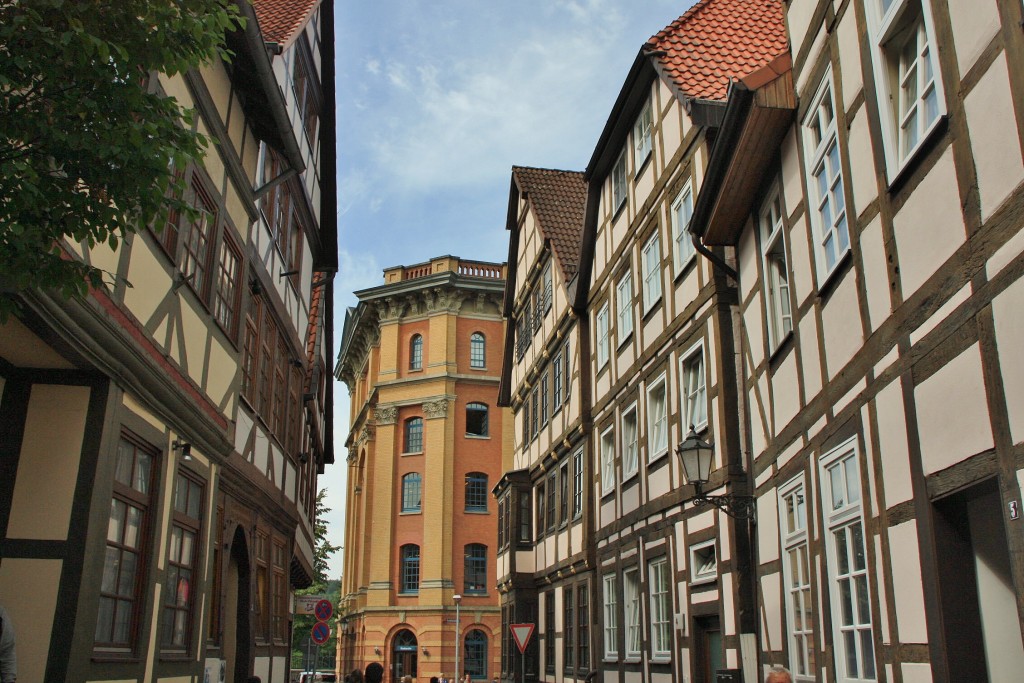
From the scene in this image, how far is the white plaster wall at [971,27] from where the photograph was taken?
536cm

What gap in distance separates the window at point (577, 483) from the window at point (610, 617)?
2.35m

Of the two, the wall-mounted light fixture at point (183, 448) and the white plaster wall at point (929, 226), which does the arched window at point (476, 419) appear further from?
the white plaster wall at point (929, 226)

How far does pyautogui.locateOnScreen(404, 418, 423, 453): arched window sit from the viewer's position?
47.1 metres

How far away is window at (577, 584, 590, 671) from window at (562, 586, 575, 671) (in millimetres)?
717

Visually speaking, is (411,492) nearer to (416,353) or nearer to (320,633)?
(416,353)

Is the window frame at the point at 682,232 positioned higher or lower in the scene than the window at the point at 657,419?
higher

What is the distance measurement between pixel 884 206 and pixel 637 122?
10.4 metres

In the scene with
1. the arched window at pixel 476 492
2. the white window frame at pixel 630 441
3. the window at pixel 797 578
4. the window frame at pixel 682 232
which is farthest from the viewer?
the arched window at pixel 476 492

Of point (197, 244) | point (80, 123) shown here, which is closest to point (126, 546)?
point (197, 244)

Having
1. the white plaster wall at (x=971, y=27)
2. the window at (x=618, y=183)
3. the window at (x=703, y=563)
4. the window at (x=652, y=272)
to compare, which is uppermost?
the window at (x=618, y=183)

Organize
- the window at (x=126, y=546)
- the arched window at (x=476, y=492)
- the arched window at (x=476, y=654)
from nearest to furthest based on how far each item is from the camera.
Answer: the window at (x=126, y=546) → the arched window at (x=476, y=654) → the arched window at (x=476, y=492)

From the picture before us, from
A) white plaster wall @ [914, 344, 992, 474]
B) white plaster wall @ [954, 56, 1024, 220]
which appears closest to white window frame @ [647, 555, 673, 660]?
white plaster wall @ [914, 344, 992, 474]

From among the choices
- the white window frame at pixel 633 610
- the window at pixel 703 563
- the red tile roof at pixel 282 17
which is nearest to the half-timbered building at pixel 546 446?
the white window frame at pixel 633 610

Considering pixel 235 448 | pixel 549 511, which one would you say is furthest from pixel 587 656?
pixel 235 448
